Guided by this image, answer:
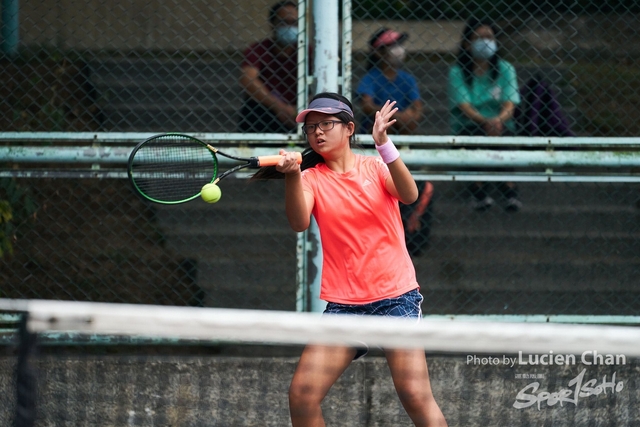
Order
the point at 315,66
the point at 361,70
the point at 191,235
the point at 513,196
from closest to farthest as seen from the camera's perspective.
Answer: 1. the point at 315,66
2. the point at 513,196
3. the point at 191,235
4. the point at 361,70

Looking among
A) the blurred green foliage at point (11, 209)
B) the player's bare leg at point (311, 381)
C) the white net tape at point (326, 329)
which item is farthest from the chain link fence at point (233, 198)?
the white net tape at point (326, 329)

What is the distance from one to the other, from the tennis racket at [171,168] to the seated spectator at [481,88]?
1485mm

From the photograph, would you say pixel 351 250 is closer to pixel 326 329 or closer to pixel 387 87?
pixel 326 329

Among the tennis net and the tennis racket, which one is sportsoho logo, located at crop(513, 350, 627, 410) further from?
the tennis racket

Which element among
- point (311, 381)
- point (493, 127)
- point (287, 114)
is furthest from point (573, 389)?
point (287, 114)

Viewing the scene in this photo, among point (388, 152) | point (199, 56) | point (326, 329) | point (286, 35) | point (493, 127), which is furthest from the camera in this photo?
point (199, 56)

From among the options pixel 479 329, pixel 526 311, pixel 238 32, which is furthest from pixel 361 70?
pixel 479 329

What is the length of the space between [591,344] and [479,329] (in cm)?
28

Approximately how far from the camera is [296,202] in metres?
3.10

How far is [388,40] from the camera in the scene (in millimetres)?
4512

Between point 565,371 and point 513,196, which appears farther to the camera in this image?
point 513,196

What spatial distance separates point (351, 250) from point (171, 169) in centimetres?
91

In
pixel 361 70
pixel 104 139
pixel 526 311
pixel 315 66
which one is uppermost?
pixel 361 70

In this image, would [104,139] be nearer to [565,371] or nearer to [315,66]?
[315,66]
